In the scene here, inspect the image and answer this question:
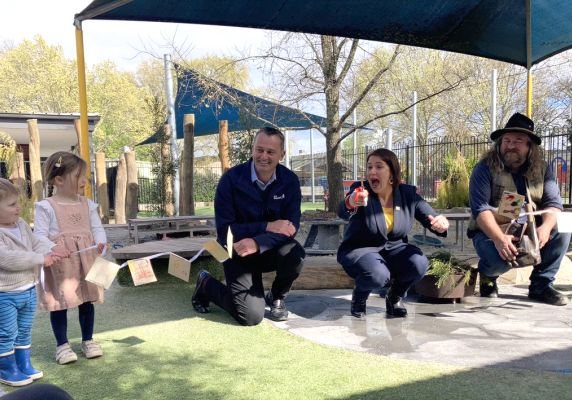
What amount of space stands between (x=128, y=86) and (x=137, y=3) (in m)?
29.9

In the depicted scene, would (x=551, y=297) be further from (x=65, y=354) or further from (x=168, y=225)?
(x=168, y=225)

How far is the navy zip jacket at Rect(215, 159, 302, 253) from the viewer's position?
353cm

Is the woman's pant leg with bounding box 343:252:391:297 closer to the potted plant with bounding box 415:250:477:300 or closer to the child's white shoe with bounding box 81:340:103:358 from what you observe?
the potted plant with bounding box 415:250:477:300

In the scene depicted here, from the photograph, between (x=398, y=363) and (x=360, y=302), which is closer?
(x=398, y=363)

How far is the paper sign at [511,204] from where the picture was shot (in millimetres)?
3502

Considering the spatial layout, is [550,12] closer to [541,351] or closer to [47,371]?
[541,351]

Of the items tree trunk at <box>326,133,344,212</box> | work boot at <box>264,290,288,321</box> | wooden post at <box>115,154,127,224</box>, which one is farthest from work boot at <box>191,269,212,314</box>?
wooden post at <box>115,154,127,224</box>

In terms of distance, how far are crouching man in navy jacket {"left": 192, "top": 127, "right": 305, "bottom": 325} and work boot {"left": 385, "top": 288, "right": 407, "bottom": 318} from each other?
743 mm

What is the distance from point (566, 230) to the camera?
3.73 meters

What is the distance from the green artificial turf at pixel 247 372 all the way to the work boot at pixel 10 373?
10 cm

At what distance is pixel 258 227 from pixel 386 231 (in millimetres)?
965

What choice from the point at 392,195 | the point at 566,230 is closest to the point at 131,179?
the point at 392,195

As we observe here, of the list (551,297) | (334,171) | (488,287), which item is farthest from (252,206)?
(334,171)

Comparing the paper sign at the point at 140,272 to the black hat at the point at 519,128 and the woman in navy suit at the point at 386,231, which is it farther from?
the black hat at the point at 519,128
